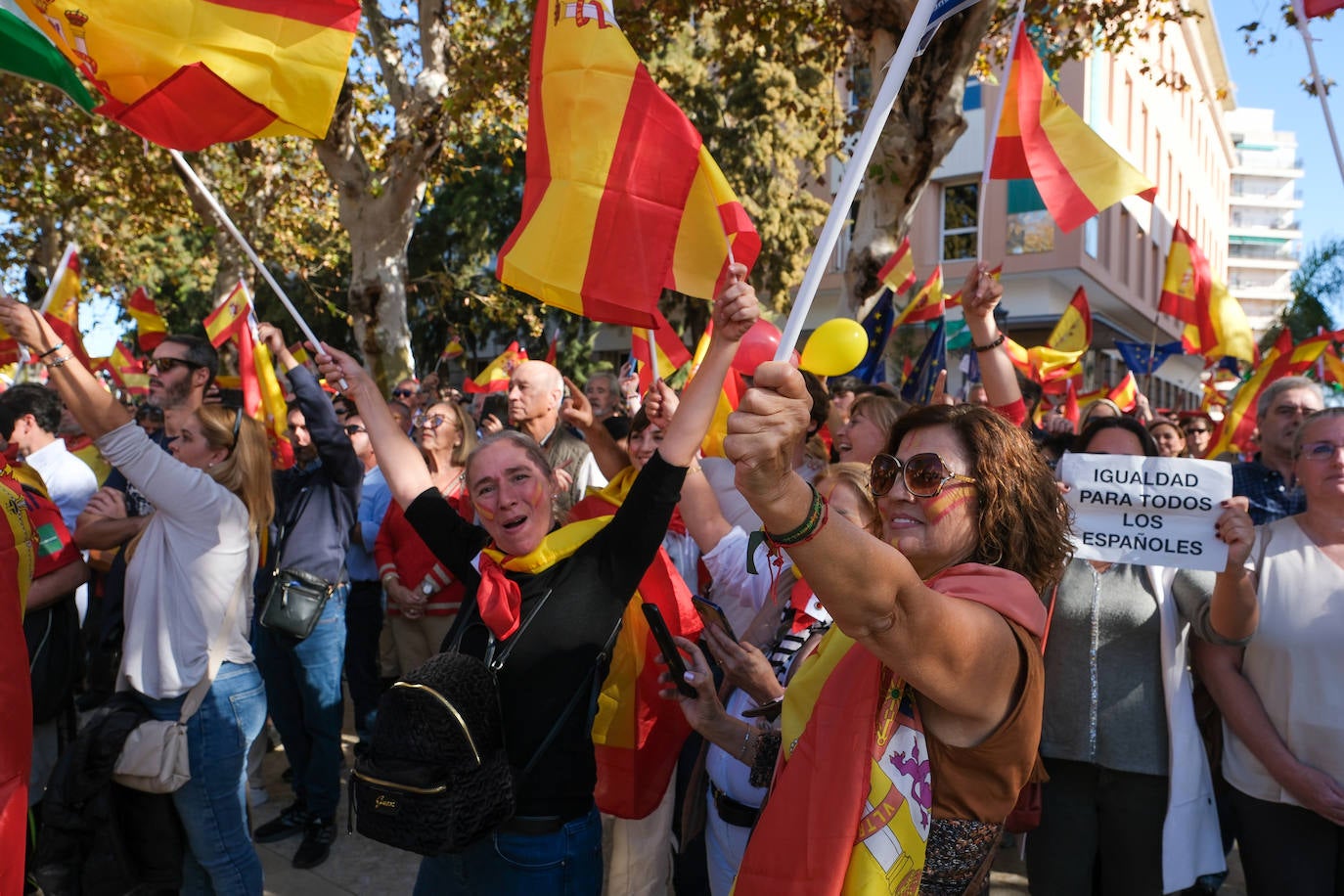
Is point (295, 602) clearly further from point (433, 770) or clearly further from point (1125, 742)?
point (1125, 742)

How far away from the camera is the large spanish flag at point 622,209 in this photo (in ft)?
8.72

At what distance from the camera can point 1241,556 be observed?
2.61 metres

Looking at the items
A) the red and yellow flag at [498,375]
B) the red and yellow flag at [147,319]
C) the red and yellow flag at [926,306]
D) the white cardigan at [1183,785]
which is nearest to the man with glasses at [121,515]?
the white cardigan at [1183,785]

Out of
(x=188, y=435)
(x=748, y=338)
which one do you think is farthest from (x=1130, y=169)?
(x=188, y=435)

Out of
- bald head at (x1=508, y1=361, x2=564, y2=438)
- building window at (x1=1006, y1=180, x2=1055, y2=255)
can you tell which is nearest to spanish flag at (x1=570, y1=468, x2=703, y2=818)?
bald head at (x1=508, y1=361, x2=564, y2=438)

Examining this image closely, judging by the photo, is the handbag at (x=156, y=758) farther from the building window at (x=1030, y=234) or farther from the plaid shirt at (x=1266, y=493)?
the building window at (x=1030, y=234)

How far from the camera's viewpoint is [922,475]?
1737 millimetres

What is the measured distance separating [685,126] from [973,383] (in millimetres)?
4896

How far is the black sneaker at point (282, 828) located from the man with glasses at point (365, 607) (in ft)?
2.47

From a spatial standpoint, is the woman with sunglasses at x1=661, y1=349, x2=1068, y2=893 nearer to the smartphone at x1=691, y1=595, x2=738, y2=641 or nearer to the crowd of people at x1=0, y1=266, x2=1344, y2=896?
the crowd of people at x1=0, y1=266, x2=1344, y2=896

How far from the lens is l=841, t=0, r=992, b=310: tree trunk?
287 inches

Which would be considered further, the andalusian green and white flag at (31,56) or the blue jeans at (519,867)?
the andalusian green and white flag at (31,56)

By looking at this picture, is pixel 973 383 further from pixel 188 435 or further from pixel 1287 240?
pixel 1287 240

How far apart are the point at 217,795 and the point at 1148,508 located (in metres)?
2.89
